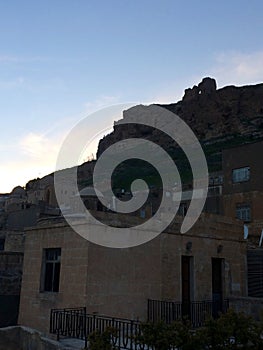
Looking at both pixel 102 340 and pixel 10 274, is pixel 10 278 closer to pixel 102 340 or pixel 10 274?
pixel 10 274

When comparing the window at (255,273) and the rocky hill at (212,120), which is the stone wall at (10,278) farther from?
the rocky hill at (212,120)

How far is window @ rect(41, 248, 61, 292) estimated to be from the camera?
13.4 meters

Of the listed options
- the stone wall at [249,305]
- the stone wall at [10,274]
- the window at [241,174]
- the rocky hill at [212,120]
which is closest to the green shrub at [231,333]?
the stone wall at [249,305]

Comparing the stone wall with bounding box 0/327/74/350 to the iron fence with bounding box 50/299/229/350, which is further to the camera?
the stone wall with bounding box 0/327/74/350

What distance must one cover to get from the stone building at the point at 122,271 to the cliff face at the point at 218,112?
7350 cm

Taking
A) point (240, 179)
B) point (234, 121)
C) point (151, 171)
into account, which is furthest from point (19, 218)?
point (234, 121)

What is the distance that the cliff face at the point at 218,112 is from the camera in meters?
97.1

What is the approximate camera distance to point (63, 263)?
1295 cm

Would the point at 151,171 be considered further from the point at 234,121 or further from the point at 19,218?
the point at 19,218

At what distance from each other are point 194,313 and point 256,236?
11824 mm

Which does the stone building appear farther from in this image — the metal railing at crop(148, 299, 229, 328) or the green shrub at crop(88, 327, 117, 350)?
the green shrub at crop(88, 327, 117, 350)

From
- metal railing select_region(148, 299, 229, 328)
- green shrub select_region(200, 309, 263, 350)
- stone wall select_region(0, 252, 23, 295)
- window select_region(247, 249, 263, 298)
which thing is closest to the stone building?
metal railing select_region(148, 299, 229, 328)

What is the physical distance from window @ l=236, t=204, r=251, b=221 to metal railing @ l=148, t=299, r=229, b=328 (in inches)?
502

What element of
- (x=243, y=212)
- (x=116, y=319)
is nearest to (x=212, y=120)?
(x=243, y=212)
